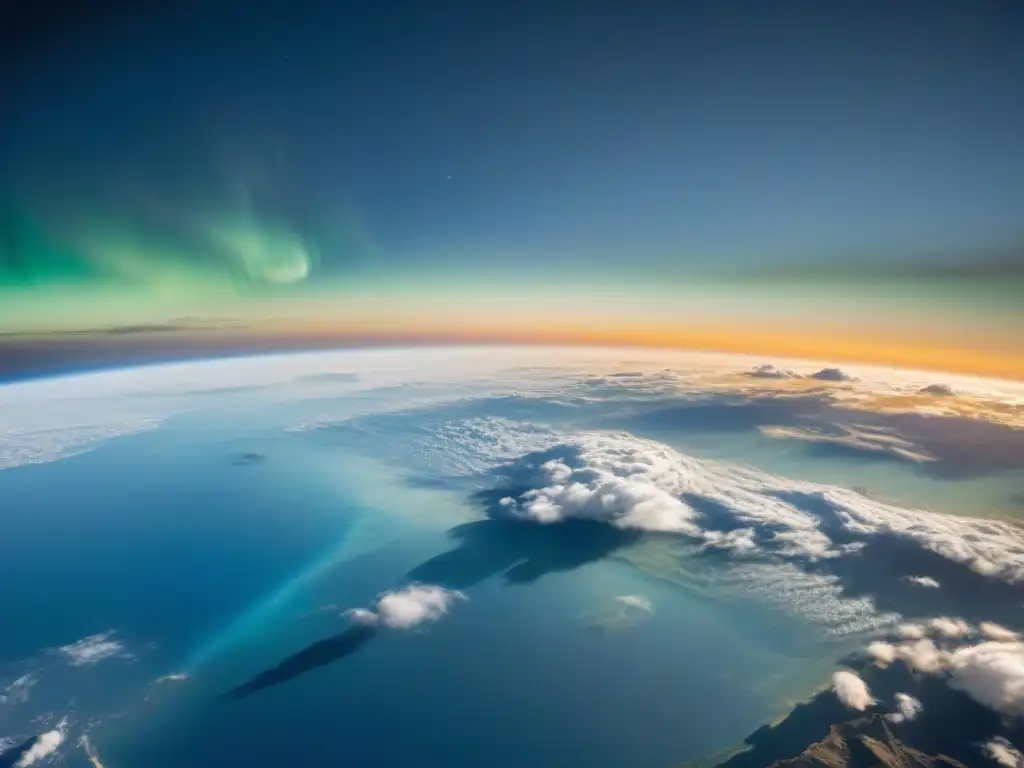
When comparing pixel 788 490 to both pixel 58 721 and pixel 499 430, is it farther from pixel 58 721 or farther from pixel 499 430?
pixel 58 721

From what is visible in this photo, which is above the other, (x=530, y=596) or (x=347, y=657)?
(x=347, y=657)

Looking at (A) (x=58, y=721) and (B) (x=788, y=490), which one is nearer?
(A) (x=58, y=721)

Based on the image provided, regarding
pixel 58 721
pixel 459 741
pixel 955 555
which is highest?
pixel 955 555

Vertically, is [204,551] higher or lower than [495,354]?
lower

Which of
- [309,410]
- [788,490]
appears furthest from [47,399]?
[788,490]

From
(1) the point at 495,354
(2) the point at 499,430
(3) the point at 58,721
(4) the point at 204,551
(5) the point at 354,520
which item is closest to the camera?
(3) the point at 58,721

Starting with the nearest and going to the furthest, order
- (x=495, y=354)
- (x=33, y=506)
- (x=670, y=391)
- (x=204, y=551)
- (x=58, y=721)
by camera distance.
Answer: (x=58, y=721) → (x=204, y=551) → (x=33, y=506) → (x=670, y=391) → (x=495, y=354)

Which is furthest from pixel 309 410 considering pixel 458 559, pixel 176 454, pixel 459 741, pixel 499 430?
pixel 459 741

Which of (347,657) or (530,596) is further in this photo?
(530,596)
